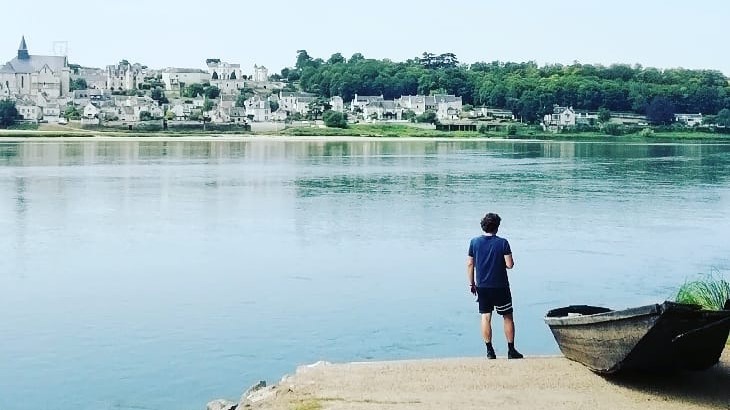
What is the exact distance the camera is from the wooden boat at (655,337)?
8594 mm

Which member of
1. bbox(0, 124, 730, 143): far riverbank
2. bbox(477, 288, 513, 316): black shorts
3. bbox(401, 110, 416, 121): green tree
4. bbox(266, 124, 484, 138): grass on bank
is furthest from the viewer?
bbox(401, 110, 416, 121): green tree

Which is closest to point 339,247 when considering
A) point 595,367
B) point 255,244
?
point 255,244

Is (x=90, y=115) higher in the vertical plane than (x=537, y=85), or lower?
lower

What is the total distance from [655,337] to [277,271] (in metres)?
12.5

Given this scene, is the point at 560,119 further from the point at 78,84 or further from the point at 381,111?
the point at 78,84

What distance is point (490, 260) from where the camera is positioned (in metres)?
10.2

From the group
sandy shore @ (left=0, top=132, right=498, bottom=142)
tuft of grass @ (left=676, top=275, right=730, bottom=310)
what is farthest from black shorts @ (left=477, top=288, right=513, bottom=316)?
sandy shore @ (left=0, top=132, right=498, bottom=142)

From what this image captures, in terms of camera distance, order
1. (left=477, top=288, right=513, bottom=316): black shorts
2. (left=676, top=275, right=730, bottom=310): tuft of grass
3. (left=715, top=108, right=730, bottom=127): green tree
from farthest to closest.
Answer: (left=715, top=108, right=730, bottom=127): green tree → (left=477, top=288, right=513, bottom=316): black shorts → (left=676, top=275, right=730, bottom=310): tuft of grass

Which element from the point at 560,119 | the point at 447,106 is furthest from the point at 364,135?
the point at 560,119

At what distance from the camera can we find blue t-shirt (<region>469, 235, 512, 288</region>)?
402 inches

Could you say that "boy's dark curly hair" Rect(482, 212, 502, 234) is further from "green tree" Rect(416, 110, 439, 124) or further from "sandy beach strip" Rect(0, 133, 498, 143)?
"green tree" Rect(416, 110, 439, 124)

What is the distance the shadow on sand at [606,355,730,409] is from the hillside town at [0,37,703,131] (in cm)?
12402

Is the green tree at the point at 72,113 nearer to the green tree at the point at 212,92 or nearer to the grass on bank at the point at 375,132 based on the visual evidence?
the grass on bank at the point at 375,132

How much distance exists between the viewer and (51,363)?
13.3m
